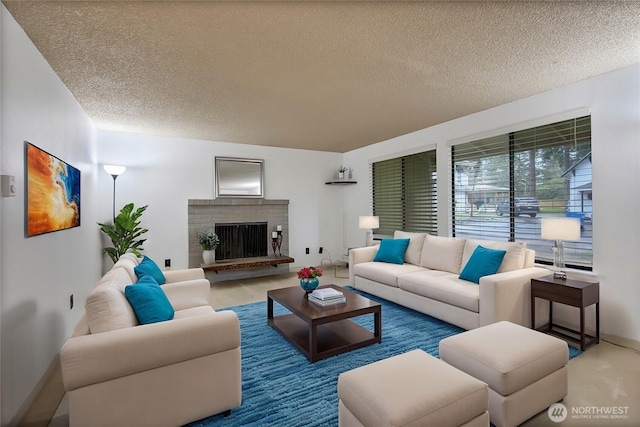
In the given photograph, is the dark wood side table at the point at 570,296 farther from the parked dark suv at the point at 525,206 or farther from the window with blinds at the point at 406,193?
the window with blinds at the point at 406,193

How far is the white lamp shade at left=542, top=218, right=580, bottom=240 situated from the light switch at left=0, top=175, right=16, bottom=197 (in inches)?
158

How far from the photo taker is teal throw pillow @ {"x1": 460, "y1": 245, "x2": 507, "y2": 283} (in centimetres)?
320

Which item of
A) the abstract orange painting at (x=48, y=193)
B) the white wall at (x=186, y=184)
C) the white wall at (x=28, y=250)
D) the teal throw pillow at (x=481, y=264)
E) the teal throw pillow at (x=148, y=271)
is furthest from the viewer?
the white wall at (x=186, y=184)

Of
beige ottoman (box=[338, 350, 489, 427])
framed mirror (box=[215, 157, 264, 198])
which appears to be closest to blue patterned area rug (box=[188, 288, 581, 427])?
beige ottoman (box=[338, 350, 489, 427])

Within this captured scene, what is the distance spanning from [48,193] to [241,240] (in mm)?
3376

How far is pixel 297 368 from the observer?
240 centimetres

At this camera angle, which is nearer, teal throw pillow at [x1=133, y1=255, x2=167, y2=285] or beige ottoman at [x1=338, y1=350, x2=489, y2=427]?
beige ottoman at [x1=338, y1=350, x2=489, y2=427]

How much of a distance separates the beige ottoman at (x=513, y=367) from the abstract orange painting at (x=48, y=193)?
9.33 ft

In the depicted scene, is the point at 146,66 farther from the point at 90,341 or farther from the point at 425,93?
the point at 425,93

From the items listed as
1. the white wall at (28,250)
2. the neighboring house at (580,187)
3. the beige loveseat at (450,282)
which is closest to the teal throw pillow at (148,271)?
the white wall at (28,250)

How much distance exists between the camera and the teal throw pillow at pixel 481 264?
3.20m

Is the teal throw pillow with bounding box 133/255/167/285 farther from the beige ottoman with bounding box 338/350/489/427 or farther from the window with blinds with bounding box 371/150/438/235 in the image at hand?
the window with blinds with bounding box 371/150/438/235

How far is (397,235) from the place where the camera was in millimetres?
4836

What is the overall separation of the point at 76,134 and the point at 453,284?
430cm
